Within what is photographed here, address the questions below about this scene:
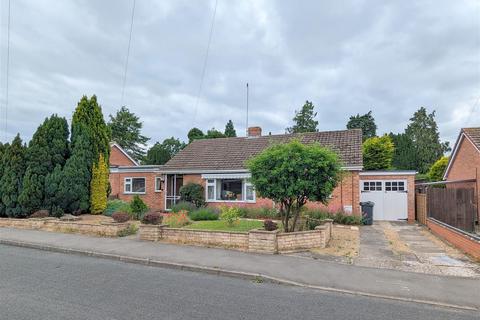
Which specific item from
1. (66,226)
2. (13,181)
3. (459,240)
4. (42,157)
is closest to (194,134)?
Result: (42,157)

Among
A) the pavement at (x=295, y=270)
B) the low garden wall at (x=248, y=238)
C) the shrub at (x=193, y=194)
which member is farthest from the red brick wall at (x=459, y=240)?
the shrub at (x=193, y=194)

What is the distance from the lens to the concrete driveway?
826 centimetres

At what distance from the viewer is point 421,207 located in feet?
58.3

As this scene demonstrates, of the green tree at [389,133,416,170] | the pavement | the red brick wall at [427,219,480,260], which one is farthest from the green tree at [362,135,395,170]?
the pavement

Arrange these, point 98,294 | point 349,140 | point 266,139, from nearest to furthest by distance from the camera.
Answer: point 98,294
point 349,140
point 266,139

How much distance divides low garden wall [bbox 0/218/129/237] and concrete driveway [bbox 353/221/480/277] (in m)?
8.36

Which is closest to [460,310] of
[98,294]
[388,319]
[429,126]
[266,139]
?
[388,319]

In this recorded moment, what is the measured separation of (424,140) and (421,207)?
3667cm

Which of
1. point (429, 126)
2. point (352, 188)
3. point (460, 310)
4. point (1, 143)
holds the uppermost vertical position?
point (429, 126)

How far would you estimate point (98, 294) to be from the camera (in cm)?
611

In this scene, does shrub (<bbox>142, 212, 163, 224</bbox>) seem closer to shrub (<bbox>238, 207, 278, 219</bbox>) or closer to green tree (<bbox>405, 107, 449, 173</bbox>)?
shrub (<bbox>238, 207, 278, 219</bbox>)

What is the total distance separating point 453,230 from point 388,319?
7.65m

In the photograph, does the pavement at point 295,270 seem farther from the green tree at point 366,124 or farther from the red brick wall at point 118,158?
the green tree at point 366,124

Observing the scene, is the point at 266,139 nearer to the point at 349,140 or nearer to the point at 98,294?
the point at 349,140
